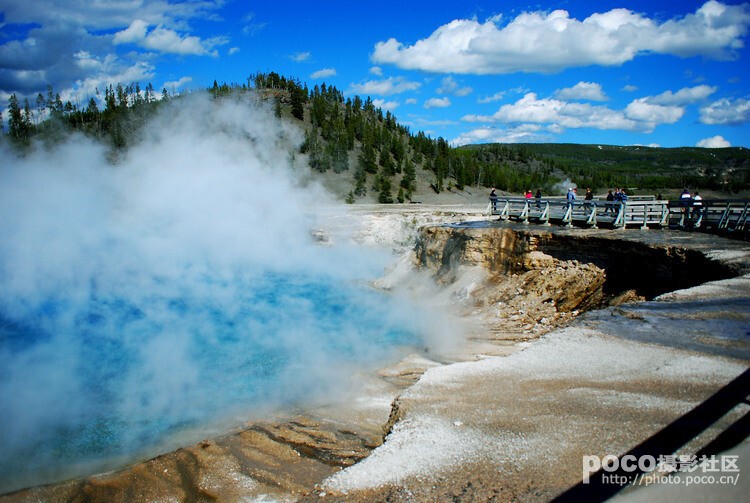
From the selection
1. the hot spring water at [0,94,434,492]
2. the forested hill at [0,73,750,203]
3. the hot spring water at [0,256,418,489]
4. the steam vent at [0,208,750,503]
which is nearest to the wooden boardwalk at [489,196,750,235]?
the steam vent at [0,208,750,503]

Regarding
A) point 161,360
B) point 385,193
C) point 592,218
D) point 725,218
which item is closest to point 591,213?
point 592,218

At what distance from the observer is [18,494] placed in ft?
14.8

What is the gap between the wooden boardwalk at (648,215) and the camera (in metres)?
12.6

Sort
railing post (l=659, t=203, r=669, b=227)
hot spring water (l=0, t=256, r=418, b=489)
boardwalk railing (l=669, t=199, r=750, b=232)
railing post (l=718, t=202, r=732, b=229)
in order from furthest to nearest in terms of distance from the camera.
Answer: railing post (l=659, t=203, r=669, b=227)
railing post (l=718, t=202, r=732, b=229)
boardwalk railing (l=669, t=199, r=750, b=232)
hot spring water (l=0, t=256, r=418, b=489)

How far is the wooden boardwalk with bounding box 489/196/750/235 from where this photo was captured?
41.3 feet

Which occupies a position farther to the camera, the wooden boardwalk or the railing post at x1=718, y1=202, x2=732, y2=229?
the wooden boardwalk

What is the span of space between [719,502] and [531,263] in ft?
38.5

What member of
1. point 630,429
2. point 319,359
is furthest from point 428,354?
point 630,429

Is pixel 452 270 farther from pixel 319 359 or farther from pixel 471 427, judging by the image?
pixel 471 427

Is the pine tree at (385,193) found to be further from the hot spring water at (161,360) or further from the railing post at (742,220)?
the railing post at (742,220)

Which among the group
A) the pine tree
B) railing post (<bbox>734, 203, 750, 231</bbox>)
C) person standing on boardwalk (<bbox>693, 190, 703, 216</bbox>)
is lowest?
railing post (<bbox>734, 203, 750, 231</bbox>)

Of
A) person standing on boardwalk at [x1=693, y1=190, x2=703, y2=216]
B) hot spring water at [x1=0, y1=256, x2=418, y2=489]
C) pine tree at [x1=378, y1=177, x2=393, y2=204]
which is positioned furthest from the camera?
pine tree at [x1=378, y1=177, x2=393, y2=204]

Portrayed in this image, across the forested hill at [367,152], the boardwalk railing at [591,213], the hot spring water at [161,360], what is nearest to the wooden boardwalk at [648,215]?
the boardwalk railing at [591,213]

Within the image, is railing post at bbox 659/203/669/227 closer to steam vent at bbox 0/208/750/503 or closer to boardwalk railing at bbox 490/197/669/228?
boardwalk railing at bbox 490/197/669/228
